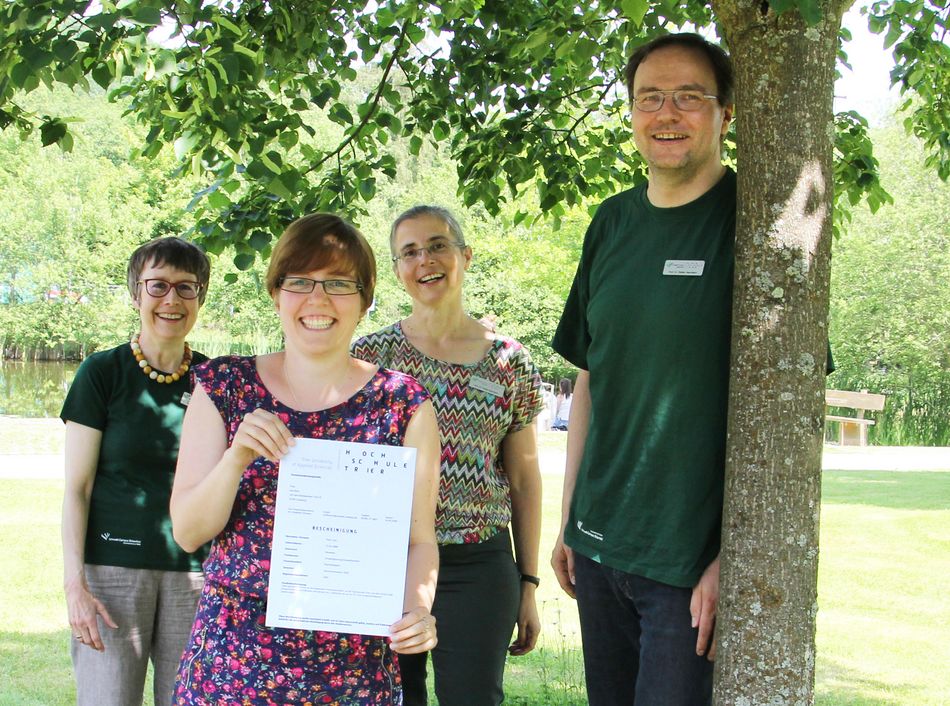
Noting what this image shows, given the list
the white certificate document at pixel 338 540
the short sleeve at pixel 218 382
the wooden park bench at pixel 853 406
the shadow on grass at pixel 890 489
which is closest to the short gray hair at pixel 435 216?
the short sleeve at pixel 218 382

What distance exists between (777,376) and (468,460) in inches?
55.4

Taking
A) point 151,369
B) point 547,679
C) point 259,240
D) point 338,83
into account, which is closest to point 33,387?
point 547,679

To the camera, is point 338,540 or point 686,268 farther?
point 686,268

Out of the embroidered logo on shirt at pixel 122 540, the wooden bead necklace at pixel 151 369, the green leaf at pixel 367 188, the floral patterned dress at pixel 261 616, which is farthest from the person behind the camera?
the green leaf at pixel 367 188

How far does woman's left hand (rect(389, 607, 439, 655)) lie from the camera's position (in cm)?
226

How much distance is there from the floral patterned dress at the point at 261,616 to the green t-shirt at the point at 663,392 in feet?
2.00

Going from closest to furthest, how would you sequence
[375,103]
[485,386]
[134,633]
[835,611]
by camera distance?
[134,633] → [485,386] → [375,103] → [835,611]

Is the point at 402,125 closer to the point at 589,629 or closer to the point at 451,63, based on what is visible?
the point at 451,63

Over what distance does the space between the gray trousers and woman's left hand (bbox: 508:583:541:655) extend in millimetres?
1228

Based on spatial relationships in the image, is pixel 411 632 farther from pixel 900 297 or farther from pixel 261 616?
pixel 900 297

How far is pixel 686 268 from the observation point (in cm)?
261

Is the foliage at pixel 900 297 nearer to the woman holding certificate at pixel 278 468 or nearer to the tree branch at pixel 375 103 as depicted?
the tree branch at pixel 375 103

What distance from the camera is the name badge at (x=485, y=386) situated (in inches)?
142

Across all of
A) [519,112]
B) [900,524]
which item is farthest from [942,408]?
[519,112]
